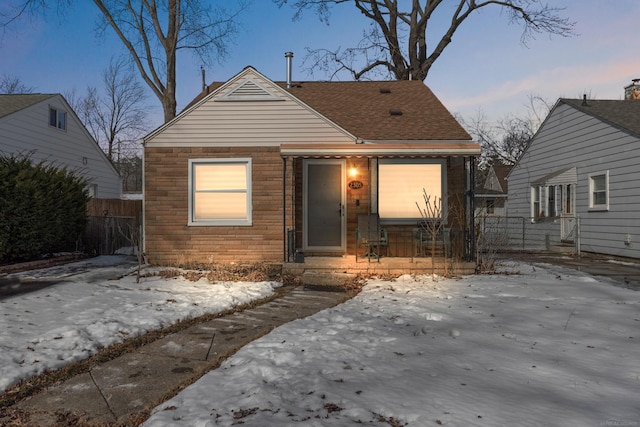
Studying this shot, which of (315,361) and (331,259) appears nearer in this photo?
(315,361)

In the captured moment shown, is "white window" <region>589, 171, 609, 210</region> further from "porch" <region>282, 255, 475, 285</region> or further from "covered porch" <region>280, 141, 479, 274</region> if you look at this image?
"porch" <region>282, 255, 475, 285</region>

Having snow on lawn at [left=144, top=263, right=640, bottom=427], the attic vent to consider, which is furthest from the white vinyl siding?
snow on lawn at [left=144, top=263, right=640, bottom=427]

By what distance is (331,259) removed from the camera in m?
9.22

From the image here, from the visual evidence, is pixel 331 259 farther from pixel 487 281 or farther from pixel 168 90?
pixel 168 90

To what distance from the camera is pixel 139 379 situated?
3.34m

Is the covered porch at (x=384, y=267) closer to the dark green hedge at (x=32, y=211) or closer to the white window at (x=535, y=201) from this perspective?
the dark green hedge at (x=32, y=211)

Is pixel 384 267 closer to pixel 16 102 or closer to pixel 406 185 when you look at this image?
pixel 406 185

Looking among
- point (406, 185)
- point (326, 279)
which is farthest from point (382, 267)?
point (406, 185)

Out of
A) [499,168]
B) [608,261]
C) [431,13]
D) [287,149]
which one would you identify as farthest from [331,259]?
[499,168]

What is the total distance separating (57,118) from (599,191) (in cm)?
2121

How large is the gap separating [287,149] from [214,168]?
2.14 meters

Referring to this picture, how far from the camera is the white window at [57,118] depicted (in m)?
17.1

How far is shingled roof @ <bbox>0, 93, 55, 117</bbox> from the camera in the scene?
14.9 meters

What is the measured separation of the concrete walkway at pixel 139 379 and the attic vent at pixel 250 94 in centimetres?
618
